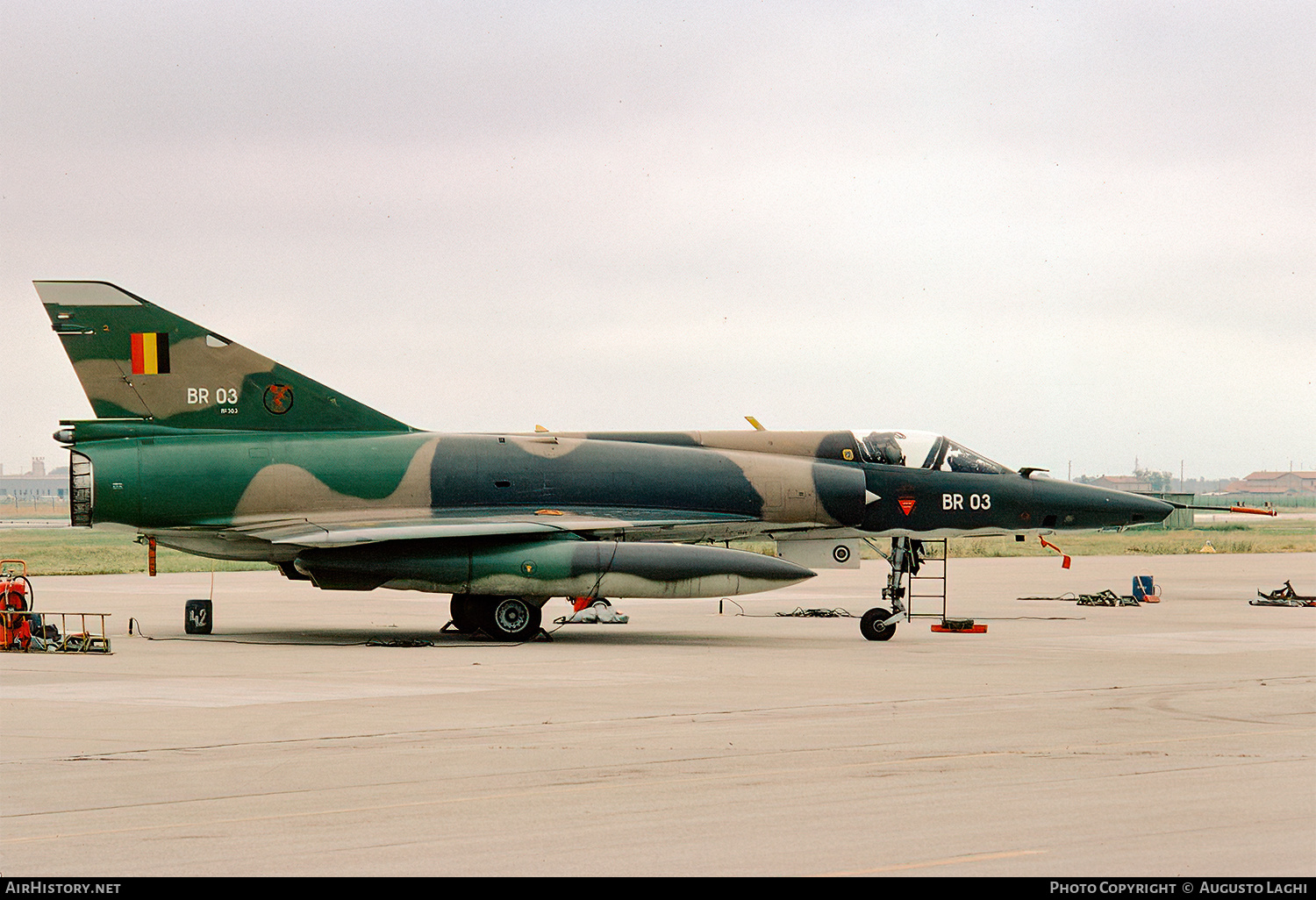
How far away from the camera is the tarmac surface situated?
6.95 metres

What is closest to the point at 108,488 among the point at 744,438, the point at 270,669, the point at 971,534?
the point at 270,669

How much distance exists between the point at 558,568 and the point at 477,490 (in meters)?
2.60

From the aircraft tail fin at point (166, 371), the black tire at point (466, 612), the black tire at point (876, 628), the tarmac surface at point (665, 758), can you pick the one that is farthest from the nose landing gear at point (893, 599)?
the aircraft tail fin at point (166, 371)

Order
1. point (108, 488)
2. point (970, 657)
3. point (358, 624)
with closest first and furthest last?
point (970, 657) < point (108, 488) < point (358, 624)

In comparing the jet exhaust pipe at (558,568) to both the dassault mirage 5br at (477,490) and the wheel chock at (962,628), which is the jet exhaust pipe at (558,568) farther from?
the wheel chock at (962,628)

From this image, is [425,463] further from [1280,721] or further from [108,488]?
[1280,721]

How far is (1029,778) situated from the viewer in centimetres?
903

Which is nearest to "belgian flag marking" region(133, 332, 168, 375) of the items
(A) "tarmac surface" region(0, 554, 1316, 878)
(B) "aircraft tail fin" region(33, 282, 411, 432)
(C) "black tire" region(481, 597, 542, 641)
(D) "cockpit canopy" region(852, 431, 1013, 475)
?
(B) "aircraft tail fin" region(33, 282, 411, 432)

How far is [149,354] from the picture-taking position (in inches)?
855

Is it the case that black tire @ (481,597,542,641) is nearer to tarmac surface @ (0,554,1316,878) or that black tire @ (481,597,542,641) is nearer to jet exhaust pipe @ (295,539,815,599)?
jet exhaust pipe @ (295,539,815,599)

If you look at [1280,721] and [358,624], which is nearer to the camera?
[1280,721]

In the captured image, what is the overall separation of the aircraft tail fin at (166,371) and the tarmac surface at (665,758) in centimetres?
357

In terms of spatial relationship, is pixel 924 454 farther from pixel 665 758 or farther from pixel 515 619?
pixel 665 758

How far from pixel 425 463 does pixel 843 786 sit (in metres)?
14.2
